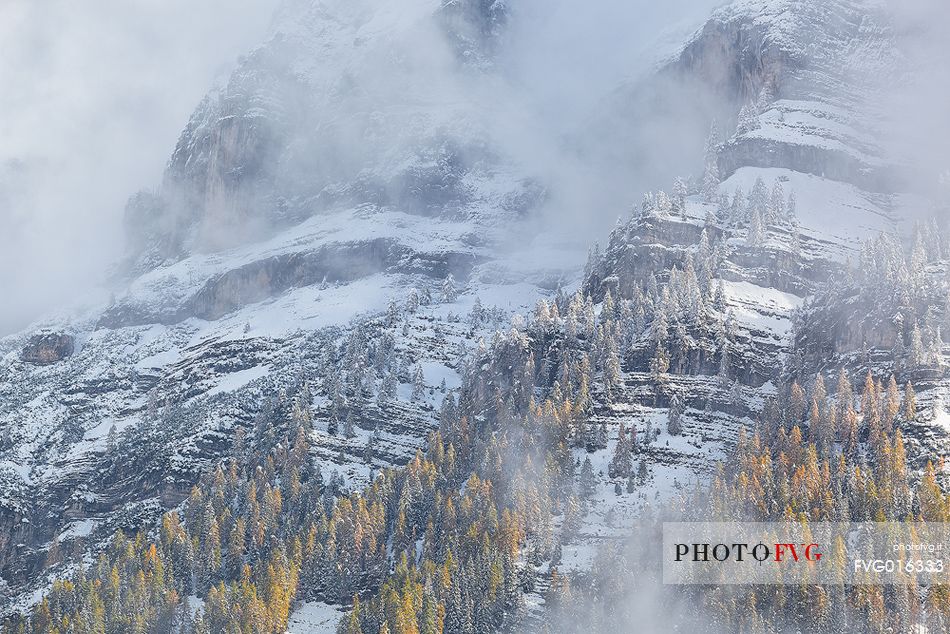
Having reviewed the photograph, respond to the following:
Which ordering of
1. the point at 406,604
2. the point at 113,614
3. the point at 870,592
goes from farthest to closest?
the point at 113,614 → the point at 406,604 → the point at 870,592

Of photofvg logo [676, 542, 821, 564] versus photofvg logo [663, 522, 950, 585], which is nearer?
photofvg logo [663, 522, 950, 585]

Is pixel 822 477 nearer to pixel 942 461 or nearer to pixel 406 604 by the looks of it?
pixel 942 461

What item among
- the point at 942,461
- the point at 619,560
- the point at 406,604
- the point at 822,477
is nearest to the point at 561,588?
the point at 619,560

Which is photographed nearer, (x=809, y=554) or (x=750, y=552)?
(x=809, y=554)

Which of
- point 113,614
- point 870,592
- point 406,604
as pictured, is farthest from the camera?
point 113,614

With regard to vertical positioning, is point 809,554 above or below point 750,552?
above

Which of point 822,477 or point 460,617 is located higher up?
point 822,477

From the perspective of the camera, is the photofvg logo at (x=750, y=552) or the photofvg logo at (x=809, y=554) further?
the photofvg logo at (x=750, y=552)

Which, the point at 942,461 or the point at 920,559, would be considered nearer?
the point at 920,559
